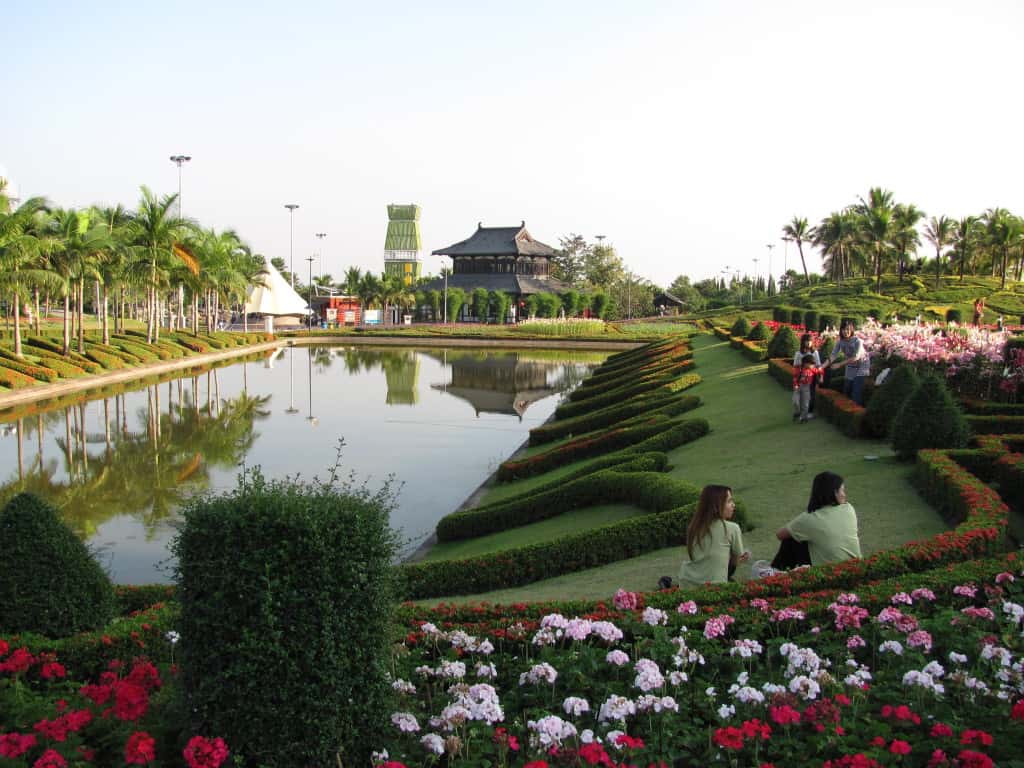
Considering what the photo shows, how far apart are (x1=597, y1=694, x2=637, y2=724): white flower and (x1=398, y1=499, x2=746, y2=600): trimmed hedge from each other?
4.15 meters

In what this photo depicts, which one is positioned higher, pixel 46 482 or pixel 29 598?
pixel 29 598

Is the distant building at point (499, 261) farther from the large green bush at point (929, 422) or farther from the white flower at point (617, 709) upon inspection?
the white flower at point (617, 709)

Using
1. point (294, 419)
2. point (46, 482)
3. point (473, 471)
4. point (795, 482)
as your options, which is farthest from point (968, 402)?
point (294, 419)

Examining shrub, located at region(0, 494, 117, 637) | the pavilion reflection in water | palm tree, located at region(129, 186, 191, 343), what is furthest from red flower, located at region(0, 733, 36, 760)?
palm tree, located at region(129, 186, 191, 343)

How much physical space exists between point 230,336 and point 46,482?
36548 mm

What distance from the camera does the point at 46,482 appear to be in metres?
14.9

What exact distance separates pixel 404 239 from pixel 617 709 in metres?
126

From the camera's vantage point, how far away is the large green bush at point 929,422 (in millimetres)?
9812

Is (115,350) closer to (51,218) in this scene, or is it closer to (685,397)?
(51,218)

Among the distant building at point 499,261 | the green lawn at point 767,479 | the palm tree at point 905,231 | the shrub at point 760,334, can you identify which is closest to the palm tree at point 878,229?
the palm tree at point 905,231

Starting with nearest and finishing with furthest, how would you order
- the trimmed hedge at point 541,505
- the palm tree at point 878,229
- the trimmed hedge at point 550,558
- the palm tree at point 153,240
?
the trimmed hedge at point 550,558
the trimmed hedge at point 541,505
the palm tree at point 153,240
the palm tree at point 878,229

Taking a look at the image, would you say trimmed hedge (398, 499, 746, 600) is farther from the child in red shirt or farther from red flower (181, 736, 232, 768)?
the child in red shirt

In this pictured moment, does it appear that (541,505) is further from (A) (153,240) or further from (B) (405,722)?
(A) (153,240)

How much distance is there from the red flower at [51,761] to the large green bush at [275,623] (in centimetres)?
49
